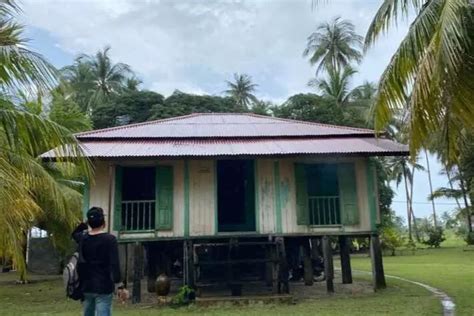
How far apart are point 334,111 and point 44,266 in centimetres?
1731

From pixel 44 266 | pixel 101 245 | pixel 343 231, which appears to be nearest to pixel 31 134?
pixel 101 245

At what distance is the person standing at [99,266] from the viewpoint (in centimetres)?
473

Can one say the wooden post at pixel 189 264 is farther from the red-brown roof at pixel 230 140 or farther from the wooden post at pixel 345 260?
the wooden post at pixel 345 260

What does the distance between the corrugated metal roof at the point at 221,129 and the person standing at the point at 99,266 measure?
7722mm

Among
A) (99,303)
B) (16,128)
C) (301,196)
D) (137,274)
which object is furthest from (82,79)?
(99,303)

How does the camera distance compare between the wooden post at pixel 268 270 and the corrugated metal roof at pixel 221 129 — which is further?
the corrugated metal roof at pixel 221 129

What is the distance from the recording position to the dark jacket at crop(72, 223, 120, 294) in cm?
473

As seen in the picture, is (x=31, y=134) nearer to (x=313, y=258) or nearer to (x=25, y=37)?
(x=25, y=37)

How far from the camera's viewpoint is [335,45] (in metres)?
34.9

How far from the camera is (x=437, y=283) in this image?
13.0 metres

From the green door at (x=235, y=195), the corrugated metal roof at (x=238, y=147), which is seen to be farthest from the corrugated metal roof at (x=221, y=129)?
the green door at (x=235, y=195)

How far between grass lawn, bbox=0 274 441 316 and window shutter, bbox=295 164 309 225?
1835 mm

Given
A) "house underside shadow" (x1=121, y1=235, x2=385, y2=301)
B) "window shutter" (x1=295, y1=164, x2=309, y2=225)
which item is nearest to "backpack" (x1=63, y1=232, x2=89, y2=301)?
"house underside shadow" (x1=121, y1=235, x2=385, y2=301)

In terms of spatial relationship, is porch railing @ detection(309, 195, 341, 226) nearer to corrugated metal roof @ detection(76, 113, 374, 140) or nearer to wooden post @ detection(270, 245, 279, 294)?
wooden post @ detection(270, 245, 279, 294)
